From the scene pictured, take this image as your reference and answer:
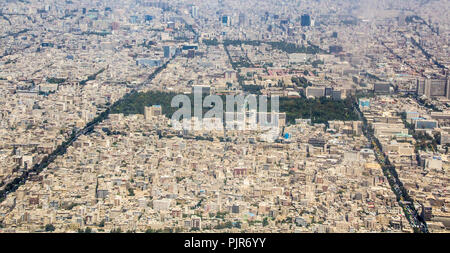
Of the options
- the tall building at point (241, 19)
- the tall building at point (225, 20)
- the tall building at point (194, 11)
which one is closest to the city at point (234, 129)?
the tall building at point (225, 20)

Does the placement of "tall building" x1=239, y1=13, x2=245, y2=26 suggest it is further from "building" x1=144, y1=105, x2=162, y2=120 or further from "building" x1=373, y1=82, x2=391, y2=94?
"building" x1=144, y1=105, x2=162, y2=120

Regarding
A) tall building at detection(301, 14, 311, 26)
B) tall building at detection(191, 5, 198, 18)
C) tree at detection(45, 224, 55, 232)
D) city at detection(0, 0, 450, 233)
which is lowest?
tree at detection(45, 224, 55, 232)

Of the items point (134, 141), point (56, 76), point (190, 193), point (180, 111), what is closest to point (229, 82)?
point (180, 111)

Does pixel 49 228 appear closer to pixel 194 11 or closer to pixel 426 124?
pixel 426 124

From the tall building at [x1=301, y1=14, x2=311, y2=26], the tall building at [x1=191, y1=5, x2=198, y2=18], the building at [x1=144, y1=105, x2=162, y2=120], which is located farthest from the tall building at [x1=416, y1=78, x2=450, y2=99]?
the tall building at [x1=191, y1=5, x2=198, y2=18]

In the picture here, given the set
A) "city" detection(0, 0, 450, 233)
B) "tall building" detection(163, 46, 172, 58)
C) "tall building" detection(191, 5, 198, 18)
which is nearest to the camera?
"city" detection(0, 0, 450, 233)

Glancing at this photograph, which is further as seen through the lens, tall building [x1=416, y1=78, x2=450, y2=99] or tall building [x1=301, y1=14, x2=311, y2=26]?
tall building [x1=301, y1=14, x2=311, y2=26]

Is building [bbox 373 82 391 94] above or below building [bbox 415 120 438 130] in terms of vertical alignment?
above

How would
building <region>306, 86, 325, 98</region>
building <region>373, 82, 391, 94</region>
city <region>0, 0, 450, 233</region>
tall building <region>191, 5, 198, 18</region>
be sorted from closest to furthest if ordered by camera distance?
city <region>0, 0, 450, 233</region>, building <region>306, 86, 325, 98</region>, building <region>373, 82, 391, 94</region>, tall building <region>191, 5, 198, 18</region>

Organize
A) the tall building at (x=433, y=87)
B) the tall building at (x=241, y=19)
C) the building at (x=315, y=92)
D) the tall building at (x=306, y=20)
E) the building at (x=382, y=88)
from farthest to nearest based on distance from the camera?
the tall building at (x=241, y=19) < the tall building at (x=306, y=20) < the building at (x=382, y=88) < the tall building at (x=433, y=87) < the building at (x=315, y=92)

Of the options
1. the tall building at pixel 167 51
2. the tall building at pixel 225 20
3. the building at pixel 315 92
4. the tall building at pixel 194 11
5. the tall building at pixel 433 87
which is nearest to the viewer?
the building at pixel 315 92

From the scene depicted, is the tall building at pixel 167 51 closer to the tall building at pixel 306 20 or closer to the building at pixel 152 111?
the tall building at pixel 306 20

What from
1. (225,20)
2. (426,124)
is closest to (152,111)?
(426,124)
